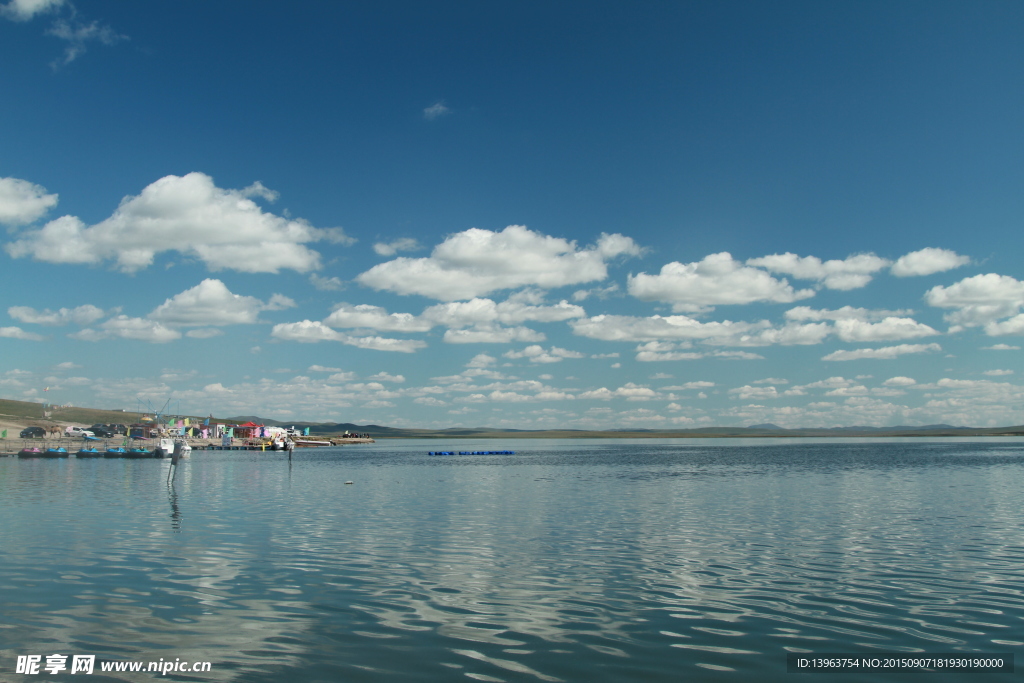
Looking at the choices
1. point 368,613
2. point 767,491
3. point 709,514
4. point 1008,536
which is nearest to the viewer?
point 368,613

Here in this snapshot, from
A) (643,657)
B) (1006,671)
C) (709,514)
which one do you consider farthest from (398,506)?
(1006,671)

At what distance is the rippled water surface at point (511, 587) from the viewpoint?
18.3 m

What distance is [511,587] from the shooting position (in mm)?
25969

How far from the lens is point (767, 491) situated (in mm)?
65938

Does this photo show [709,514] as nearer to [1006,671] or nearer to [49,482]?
[1006,671]

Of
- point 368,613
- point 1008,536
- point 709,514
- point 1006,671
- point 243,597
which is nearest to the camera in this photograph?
point 1006,671

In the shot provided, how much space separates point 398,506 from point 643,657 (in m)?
40.5

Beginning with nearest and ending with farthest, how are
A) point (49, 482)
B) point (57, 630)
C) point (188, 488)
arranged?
point (57, 630) < point (188, 488) < point (49, 482)

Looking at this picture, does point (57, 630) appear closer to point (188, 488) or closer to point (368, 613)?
point (368, 613)

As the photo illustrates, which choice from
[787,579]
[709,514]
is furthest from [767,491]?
[787,579]

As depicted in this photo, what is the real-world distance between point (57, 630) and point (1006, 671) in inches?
1046

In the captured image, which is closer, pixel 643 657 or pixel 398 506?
pixel 643 657

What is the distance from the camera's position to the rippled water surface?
60.0 feet

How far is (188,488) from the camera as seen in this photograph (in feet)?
252
